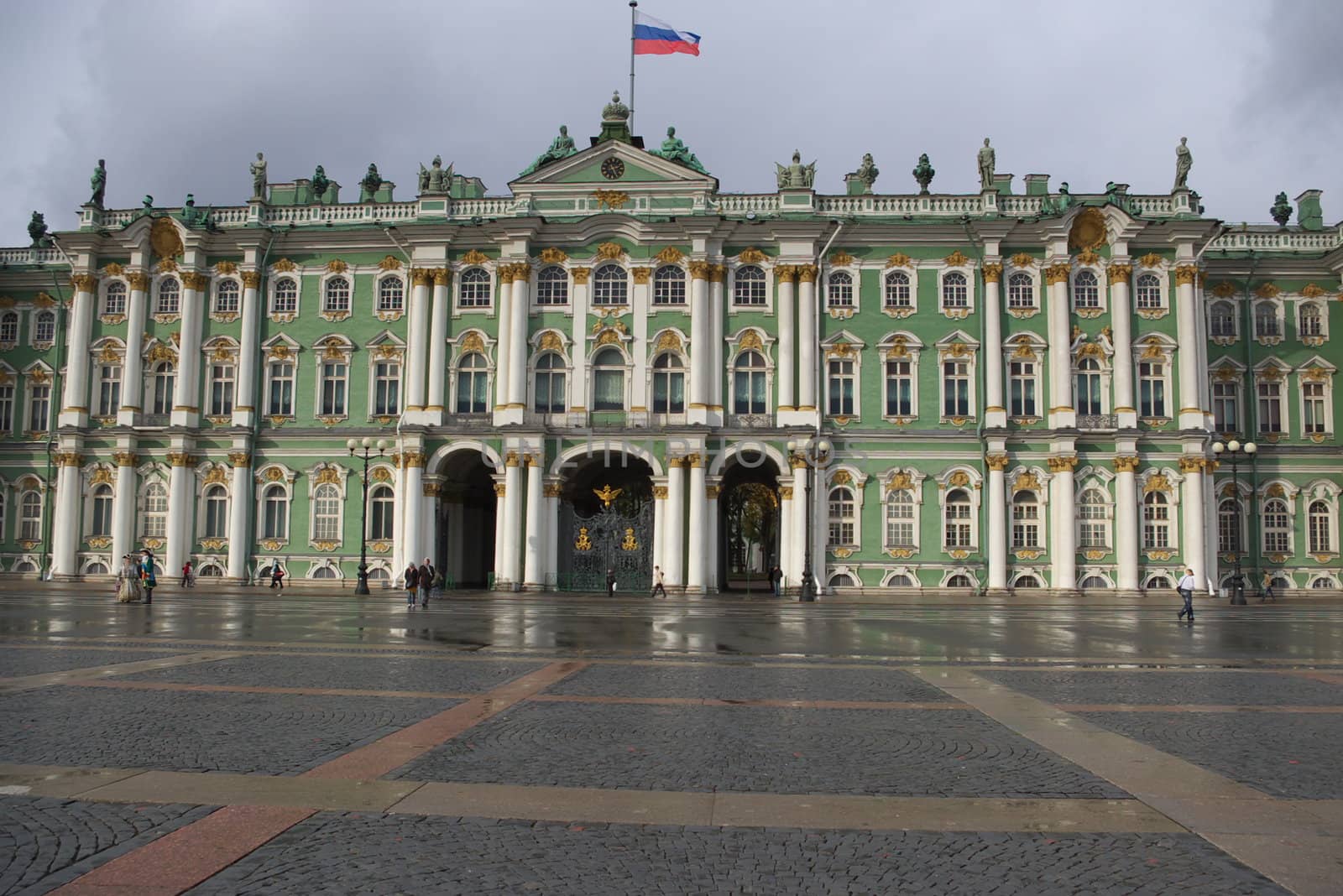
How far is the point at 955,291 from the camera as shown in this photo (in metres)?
47.9

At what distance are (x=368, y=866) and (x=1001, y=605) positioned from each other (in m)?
36.0

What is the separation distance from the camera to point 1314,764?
32.4 feet

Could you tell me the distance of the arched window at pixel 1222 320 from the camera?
161ft

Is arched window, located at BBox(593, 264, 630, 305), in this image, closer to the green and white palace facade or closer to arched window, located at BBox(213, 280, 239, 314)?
the green and white palace facade

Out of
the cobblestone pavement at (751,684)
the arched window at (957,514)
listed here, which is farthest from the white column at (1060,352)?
the cobblestone pavement at (751,684)

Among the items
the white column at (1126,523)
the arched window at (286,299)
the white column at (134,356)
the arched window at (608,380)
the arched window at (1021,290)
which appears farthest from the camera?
the arched window at (286,299)

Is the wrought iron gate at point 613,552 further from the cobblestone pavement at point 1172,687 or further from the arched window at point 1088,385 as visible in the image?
the cobblestone pavement at point 1172,687

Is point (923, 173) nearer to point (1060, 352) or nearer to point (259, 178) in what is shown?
point (1060, 352)

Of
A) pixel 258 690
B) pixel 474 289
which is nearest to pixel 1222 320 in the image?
pixel 474 289

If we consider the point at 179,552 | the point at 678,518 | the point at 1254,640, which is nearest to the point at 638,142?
the point at 678,518

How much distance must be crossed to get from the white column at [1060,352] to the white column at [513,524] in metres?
23.0

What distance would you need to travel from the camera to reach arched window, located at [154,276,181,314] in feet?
165

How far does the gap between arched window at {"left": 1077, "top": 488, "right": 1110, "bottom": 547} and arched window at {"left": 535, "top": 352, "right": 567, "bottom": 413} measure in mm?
22785

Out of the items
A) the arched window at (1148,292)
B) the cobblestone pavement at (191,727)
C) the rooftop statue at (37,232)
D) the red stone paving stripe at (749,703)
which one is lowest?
the red stone paving stripe at (749,703)
